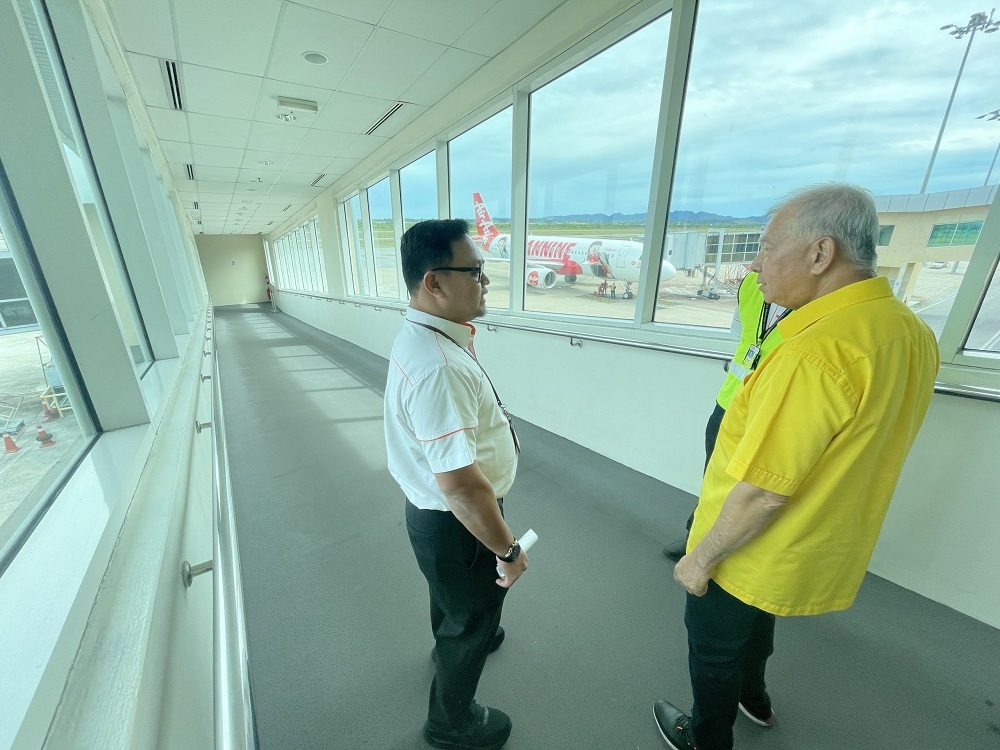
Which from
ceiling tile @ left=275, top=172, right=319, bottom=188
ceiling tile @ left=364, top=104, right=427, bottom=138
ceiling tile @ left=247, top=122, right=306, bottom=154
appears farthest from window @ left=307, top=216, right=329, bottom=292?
ceiling tile @ left=364, top=104, right=427, bottom=138

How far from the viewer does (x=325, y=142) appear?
5.51 m

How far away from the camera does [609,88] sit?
114 inches

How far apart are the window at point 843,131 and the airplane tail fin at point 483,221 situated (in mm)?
2147

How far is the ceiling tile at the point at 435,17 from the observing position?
107 inches

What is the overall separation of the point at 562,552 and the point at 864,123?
256 centimetres

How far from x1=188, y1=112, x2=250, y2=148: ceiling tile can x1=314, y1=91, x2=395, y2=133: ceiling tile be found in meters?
0.95

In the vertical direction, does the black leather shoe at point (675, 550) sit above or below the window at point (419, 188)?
below

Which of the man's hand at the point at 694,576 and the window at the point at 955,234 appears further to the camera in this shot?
the window at the point at 955,234

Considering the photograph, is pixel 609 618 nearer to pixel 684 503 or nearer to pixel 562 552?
pixel 562 552

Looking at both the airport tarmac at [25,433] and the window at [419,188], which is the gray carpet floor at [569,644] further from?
the window at [419,188]

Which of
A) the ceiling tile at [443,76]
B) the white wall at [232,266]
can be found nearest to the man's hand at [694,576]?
the ceiling tile at [443,76]

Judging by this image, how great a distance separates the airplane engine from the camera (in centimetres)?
375

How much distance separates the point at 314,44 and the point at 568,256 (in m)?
2.64

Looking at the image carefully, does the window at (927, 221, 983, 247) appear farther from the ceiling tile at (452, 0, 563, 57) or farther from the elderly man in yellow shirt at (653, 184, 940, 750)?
the ceiling tile at (452, 0, 563, 57)
